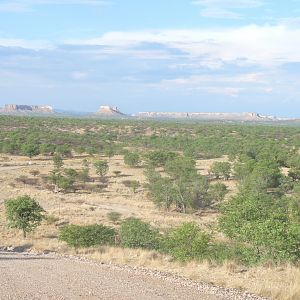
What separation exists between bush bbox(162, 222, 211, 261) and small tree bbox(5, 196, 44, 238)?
34.2 feet

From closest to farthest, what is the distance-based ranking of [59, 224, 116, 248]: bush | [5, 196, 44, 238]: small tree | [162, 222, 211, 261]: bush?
[162, 222, 211, 261]: bush < [59, 224, 116, 248]: bush < [5, 196, 44, 238]: small tree

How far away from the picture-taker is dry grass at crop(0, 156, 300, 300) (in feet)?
41.2

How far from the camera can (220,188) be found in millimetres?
43719

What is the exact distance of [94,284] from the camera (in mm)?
11570

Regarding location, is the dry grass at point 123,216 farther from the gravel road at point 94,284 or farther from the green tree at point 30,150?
the green tree at point 30,150

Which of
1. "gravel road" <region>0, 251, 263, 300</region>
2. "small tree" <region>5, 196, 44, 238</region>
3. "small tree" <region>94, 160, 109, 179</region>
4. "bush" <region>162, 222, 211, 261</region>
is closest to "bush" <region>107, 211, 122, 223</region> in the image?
"small tree" <region>5, 196, 44, 238</region>

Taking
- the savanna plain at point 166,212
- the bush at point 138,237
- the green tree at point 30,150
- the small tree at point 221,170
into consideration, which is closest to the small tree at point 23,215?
the savanna plain at point 166,212

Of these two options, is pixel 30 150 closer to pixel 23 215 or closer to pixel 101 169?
pixel 101 169

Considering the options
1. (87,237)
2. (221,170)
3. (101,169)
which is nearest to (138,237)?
(87,237)

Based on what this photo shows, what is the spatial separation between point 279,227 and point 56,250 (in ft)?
27.6

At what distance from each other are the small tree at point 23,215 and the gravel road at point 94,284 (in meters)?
13.5

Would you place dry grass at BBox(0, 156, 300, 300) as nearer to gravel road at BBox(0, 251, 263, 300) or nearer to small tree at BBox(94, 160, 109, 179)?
gravel road at BBox(0, 251, 263, 300)

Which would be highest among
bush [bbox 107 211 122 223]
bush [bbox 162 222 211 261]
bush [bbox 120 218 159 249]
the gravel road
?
the gravel road

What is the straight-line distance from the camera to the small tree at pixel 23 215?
1093 inches
